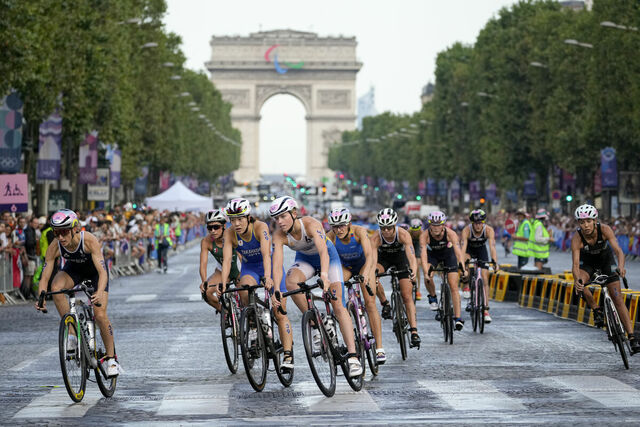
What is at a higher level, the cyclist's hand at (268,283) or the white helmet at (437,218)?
the white helmet at (437,218)

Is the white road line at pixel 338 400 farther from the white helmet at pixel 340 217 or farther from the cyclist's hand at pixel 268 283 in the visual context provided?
the white helmet at pixel 340 217

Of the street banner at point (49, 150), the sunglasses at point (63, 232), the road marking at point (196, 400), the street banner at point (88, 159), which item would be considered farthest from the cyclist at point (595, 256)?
the street banner at point (88, 159)

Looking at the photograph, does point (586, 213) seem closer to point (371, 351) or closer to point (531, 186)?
point (371, 351)

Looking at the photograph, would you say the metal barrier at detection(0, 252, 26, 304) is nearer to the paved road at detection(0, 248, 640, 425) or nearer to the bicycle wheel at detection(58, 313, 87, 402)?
the paved road at detection(0, 248, 640, 425)

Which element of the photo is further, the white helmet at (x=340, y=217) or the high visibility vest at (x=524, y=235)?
the high visibility vest at (x=524, y=235)

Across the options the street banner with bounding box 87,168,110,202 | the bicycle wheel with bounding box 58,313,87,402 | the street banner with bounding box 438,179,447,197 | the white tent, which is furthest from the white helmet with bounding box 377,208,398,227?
the street banner with bounding box 438,179,447,197

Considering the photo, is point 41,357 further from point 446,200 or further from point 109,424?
point 446,200

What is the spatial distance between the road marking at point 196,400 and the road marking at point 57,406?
61 cm

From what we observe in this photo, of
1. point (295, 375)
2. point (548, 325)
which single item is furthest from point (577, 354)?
point (548, 325)

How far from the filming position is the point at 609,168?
2147 inches

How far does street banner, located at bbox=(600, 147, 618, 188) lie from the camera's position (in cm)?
5444

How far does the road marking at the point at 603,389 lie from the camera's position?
11.8 meters

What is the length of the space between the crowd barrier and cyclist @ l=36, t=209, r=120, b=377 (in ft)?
26.2

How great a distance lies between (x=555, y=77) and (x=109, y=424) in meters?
53.1
